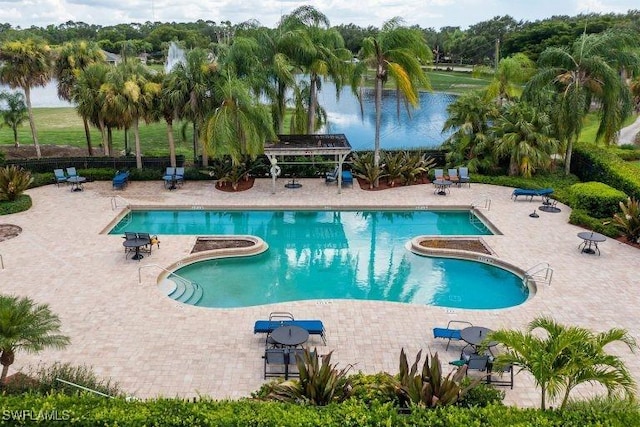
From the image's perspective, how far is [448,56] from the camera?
108m

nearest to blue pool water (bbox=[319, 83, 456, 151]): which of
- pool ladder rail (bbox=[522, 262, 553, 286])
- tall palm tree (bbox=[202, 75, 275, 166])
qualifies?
tall palm tree (bbox=[202, 75, 275, 166])

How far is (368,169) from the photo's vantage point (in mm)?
27125

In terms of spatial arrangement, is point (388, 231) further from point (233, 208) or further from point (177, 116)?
point (177, 116)

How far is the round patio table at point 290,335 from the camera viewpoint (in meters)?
12.4

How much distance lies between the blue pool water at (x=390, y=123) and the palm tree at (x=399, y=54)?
274 inches

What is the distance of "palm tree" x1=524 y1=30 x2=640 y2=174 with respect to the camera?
25469 millimetres

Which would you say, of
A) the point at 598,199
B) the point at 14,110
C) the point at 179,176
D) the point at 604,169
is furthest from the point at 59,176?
the point at 604,169

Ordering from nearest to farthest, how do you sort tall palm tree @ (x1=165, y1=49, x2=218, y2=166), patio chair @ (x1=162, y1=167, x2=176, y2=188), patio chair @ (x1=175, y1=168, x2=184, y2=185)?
tall palm tree @ (x1=165, y1=49, x2=218, y2=166) < patio chair @ (x1=162, y1=167, x2=176, y2=188) < patio chair @ (x1=175, y1=168, x2=184, y2=185)

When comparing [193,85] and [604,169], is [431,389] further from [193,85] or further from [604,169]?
[604,169]

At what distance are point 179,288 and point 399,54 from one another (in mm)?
16048

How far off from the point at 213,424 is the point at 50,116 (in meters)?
49.3

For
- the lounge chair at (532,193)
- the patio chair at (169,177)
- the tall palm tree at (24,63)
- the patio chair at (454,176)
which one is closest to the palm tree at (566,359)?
the lounge chair at (532,193)

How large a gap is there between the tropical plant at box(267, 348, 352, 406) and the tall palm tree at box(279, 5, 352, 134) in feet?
63.9

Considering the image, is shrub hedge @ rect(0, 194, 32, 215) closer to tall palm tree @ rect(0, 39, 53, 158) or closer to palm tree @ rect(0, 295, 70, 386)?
tall palm tree @ rect(0, 39, 53, 158)
